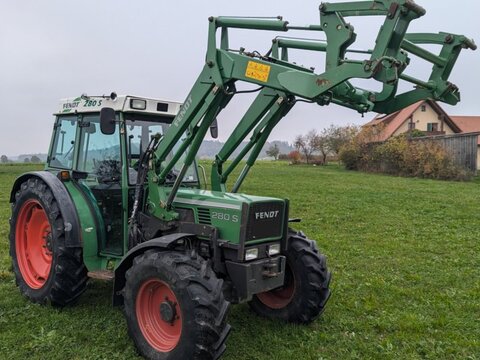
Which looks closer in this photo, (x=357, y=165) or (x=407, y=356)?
(x=407, y=356)

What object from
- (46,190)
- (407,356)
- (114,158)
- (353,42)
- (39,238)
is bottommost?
(407,356)

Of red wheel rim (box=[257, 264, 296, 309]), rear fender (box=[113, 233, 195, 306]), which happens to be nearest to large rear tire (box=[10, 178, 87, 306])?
rear fender (box=[113, 233, 195, 306])

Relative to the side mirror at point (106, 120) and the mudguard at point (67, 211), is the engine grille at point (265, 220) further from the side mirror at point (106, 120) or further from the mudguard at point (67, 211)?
the mudguard at point (67, 211)

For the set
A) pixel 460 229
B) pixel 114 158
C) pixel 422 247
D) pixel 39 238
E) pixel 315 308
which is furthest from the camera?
pixel 460 229

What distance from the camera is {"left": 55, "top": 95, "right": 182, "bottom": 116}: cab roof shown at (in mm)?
5262

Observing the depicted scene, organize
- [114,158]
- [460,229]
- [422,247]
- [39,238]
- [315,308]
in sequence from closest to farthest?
[315,308], [114,158], [39,238], [422,247], [460,229]

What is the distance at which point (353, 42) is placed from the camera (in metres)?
3.65

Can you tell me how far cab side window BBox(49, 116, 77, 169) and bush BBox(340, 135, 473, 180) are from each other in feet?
80.9

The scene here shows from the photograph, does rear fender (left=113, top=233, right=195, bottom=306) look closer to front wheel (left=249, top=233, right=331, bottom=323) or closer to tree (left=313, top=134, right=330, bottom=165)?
front wheel (left=249, top=233, right=331, bottom=323)

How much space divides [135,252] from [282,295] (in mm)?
1832

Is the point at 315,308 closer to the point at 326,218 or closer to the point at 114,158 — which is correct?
the point at 114,158

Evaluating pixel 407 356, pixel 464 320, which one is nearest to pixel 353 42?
pixel 407 356

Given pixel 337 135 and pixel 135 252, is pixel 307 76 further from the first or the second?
pixel 337 135

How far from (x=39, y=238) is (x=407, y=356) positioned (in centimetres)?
452
